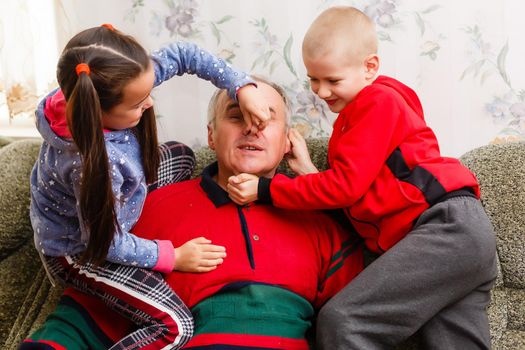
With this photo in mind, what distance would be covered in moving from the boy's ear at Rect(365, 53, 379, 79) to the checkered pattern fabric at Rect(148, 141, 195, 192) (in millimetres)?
580

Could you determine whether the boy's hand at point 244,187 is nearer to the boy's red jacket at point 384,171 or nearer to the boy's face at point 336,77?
the boy's red jacket at point 384,171

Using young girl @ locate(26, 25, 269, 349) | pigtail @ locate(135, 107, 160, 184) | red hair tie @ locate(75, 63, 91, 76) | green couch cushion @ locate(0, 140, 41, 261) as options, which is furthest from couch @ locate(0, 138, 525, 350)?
red hair tie @ locate(75, 63, 91, 76)

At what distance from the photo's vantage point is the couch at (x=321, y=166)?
5.42 ft

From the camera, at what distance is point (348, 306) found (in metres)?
1.46

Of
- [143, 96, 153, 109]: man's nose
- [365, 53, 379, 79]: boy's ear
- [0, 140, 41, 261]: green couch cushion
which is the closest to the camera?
[143, 96, 153, 109]: man's nose

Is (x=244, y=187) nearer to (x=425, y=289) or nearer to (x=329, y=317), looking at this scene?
(x=329, y=317)

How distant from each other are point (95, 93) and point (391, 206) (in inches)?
28.8

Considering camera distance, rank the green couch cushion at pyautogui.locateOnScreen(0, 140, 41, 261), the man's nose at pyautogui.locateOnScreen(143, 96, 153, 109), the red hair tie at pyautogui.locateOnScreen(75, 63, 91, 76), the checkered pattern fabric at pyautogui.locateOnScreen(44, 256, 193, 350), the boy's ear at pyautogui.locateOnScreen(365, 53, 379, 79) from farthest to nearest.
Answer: the green couch cushion at pyautogui.locateOnScreen(0, 140, 41, 261)
the boy's ear at pyautogui.locateOnScreen(365, 53, 379, 79)
the checkered pattern fabric at pyautogui.locateOnScreen(44, 256, 193, 350)
the man's nose at pyautogui.locateOnScreen(143, 96, 153, 109)
the red hair tie at pyautogui.locateOnScreen(75, 63, 91, 76)

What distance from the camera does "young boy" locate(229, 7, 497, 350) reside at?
4.77 ft

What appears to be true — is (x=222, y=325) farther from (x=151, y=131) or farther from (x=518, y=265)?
(x=518, y=265)

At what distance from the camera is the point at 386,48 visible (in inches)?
73.4

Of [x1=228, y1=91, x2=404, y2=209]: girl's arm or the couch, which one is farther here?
the couch

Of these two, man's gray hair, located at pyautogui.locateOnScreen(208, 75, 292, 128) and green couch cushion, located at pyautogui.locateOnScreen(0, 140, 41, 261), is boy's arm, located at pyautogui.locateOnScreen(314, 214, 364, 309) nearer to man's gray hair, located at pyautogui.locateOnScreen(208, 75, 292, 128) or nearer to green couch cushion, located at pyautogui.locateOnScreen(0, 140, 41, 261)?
man's gray hair, located at pyautogui.locateOnScreen(208, 75, 292, 128)

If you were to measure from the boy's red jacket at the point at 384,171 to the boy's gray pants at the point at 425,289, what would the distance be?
0.06 m
